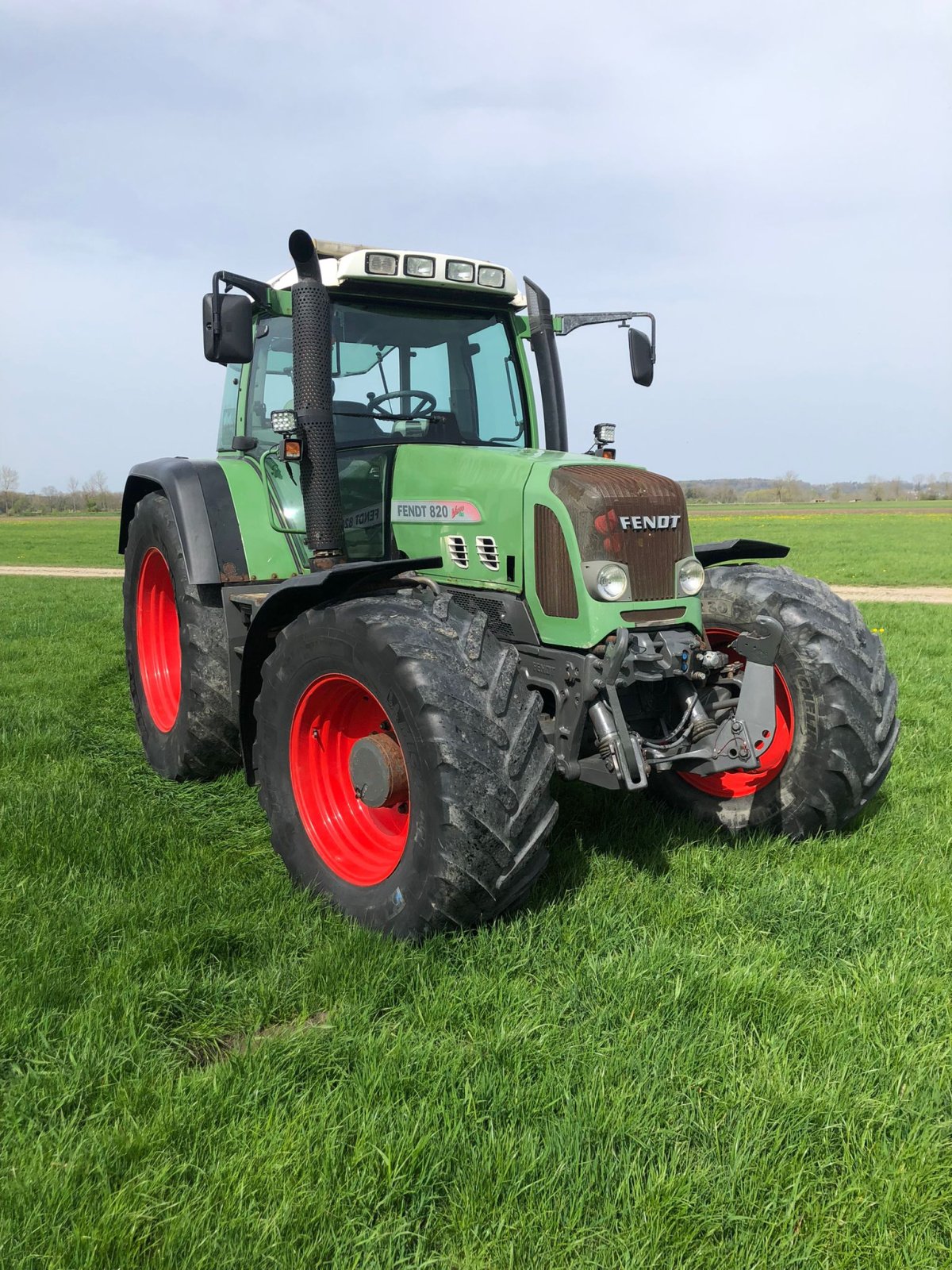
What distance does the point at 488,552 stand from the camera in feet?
12.8

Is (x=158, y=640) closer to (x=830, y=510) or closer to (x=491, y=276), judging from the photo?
(x=491, y=276)

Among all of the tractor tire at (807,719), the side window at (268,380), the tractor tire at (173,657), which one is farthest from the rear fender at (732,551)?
the tractor tire at (173,657)

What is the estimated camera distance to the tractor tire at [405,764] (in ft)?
10.1

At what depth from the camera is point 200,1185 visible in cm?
217

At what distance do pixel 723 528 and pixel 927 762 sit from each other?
3106 cm

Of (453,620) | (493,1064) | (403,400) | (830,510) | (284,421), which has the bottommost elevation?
(493,1064)

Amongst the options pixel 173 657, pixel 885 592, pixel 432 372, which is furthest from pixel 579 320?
pixel 885 592

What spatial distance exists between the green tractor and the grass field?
44.5ft

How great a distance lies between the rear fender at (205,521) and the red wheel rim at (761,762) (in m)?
2.30

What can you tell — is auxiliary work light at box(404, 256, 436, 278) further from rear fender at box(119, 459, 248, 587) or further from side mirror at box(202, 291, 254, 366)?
rear fender at box(119, 459, 248, 587)

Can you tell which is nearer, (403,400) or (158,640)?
(403,400)

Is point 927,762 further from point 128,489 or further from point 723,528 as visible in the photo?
point 723,528

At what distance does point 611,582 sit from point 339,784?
1.35m

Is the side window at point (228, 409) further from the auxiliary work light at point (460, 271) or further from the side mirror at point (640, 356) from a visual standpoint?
the side mirror at point (640, 356)
